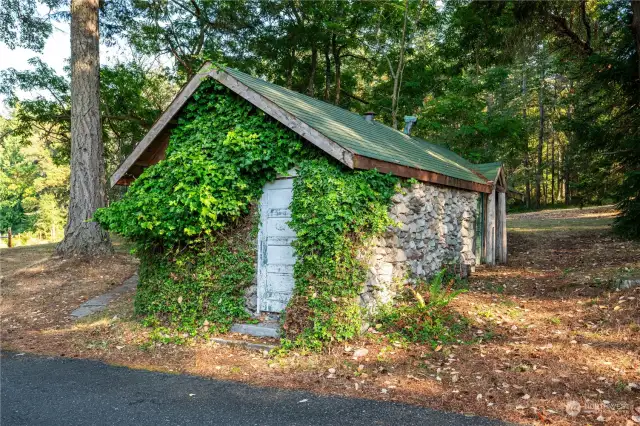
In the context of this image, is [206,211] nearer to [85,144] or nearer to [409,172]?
[409,172]

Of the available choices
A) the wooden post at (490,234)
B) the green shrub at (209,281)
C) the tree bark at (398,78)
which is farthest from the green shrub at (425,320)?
the tree bark at (398,78)

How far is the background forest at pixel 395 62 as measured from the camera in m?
13.2

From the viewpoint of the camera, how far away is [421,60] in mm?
20750

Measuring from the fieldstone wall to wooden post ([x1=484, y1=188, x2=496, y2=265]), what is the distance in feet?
5.08

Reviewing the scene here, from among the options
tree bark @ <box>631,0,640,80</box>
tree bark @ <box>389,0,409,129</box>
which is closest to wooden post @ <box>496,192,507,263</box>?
tree bark @ <box>631,0,640,80</box>

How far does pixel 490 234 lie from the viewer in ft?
39.4

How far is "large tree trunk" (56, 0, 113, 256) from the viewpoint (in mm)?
11094

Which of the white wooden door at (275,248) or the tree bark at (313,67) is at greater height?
the tree bark at (313,67)

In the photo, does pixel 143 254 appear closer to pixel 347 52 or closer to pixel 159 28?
pixel 159 28

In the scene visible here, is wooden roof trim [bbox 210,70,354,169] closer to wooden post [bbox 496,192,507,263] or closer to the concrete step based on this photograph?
the concrete step

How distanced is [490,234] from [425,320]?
260 inches

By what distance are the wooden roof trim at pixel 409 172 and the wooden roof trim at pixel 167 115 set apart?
10.0ft

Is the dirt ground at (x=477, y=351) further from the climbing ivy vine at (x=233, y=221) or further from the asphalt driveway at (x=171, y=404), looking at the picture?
the climbing ivy vine at (x=233, y=221)

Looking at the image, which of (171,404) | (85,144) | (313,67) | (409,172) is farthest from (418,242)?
(313,67)
